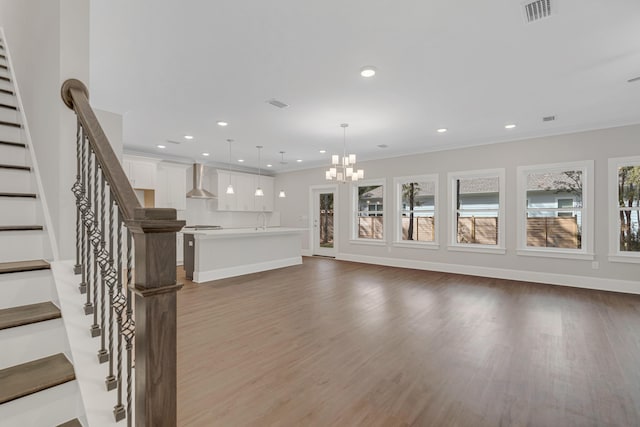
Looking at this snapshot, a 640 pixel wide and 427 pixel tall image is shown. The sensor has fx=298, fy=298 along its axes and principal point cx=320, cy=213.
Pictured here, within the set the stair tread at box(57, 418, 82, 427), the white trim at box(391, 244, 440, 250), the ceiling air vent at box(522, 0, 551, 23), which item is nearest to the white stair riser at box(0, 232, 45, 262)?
the stair tread at box(57, 418, 82, 427)

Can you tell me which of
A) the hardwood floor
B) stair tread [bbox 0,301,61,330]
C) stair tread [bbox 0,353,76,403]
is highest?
stair tread [bbox 0,301,61,330]

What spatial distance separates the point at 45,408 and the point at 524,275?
676cm

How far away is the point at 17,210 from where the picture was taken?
1.67m

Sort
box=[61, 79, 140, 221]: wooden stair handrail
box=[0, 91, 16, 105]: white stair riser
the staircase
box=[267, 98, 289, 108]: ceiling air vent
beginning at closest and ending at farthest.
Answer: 1. box=[61, 79, 140, 221]: wooden stair handrail
2. the staircase
3. box=[0, 91, 16, 105]: white stair riser
4. box=[267, 98, 289, 108]: ceiling air vent

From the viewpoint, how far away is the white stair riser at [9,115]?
2.12m

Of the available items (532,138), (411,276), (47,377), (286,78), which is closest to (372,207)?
(411,276)

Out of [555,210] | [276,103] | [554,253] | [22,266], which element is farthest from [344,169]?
[22,266]

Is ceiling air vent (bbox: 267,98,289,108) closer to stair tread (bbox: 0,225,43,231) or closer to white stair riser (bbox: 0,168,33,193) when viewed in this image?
white stair riser (bbox: 0,168,33,193)

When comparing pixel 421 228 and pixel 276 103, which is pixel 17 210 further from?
pixel 421 228

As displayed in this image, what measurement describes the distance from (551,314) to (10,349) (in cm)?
500

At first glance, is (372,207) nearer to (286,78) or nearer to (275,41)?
(286,78)

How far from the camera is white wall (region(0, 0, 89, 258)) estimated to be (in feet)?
4.84

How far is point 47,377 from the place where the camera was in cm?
112

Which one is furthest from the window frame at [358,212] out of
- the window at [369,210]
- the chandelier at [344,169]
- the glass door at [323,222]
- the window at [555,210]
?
the window at [555,210]
